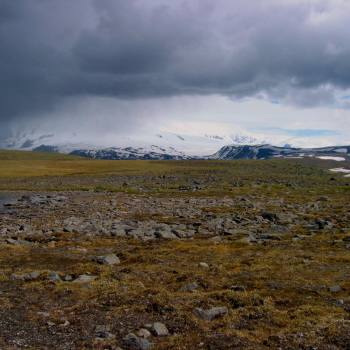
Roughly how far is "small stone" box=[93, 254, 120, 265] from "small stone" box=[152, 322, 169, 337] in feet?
32.9

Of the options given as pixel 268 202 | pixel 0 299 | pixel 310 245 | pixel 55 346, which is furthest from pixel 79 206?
pixel 55 346

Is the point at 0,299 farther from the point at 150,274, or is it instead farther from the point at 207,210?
the point at 207,210

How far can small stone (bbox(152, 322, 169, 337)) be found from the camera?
52.1 ft

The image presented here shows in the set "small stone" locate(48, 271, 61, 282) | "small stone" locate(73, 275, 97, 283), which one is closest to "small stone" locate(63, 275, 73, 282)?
"small stone" locate(48, 271, 61, 282)

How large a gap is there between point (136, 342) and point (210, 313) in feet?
11.0

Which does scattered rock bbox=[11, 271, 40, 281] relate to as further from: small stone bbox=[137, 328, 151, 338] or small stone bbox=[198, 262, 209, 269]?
small stone bbox=[137, 328, 151, 338]

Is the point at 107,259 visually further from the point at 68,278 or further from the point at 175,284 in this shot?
the point at 175,284

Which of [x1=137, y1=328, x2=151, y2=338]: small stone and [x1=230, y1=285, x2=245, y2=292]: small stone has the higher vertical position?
[x1=230, y1=285, x2=245, y2=292]: small stone

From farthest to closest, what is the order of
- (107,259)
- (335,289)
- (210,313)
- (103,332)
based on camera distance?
(107,259)
(335,289)
(210,313)
(103,332)

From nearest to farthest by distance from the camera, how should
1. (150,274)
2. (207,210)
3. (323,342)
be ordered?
(323,342), (150,274), (207,210)

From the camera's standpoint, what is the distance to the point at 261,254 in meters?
28.1

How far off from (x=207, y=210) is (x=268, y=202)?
12864 mm

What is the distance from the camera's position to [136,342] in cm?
1509

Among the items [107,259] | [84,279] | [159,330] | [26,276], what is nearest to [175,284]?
[84,279]
